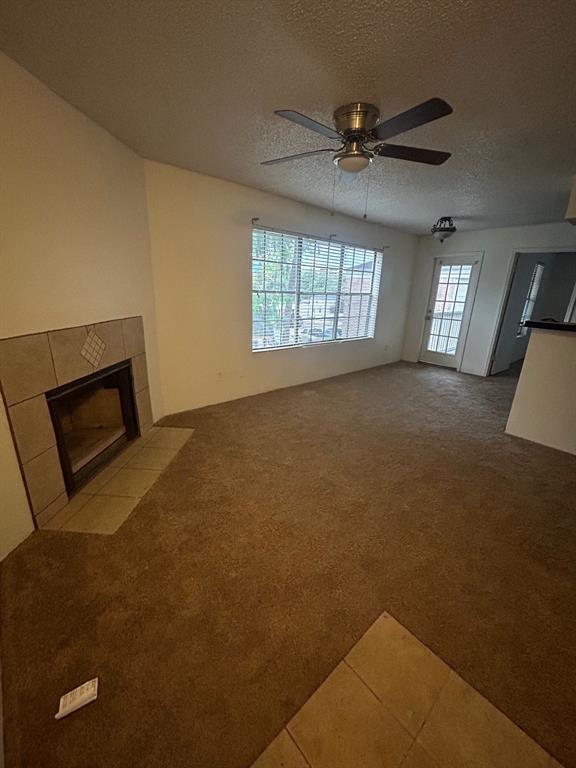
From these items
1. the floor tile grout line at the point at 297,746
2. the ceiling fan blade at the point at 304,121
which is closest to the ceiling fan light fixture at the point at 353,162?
the ceiling fan blade at the point at 304,121

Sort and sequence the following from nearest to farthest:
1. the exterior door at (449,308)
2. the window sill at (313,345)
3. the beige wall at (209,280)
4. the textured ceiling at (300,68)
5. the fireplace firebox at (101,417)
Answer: the textured ceiling at (300,68), the fireplace firebox at (101,417), the beige wall at (209,280), the window sill at (313,345), the exterior door at (449,308)

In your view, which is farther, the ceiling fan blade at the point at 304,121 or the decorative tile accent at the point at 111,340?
the decorative tile accent at the point at 111,340

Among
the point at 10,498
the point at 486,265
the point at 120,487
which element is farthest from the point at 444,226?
the point at 10,498

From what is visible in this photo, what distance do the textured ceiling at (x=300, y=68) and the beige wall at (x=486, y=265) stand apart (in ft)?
8.48

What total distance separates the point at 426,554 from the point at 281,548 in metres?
0.82

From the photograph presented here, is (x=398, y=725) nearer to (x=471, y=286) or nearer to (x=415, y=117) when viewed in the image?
(x=415, y=117)

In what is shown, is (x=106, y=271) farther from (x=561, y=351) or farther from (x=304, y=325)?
(x=561, y=351)

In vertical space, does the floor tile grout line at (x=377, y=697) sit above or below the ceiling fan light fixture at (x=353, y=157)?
below

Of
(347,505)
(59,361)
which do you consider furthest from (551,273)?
(59,361)

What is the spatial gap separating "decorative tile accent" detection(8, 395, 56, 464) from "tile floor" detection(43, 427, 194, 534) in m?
0.45

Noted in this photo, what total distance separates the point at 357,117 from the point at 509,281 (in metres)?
4.55

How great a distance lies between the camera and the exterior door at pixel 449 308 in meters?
5.33

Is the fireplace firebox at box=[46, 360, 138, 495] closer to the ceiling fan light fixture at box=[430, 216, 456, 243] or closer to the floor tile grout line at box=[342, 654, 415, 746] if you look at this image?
the floor tile grout line at box=[342, 654, 415, 746]

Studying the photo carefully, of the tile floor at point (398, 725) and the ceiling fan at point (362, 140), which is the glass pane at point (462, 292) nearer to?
the ceiling fan at point (362, 140)
